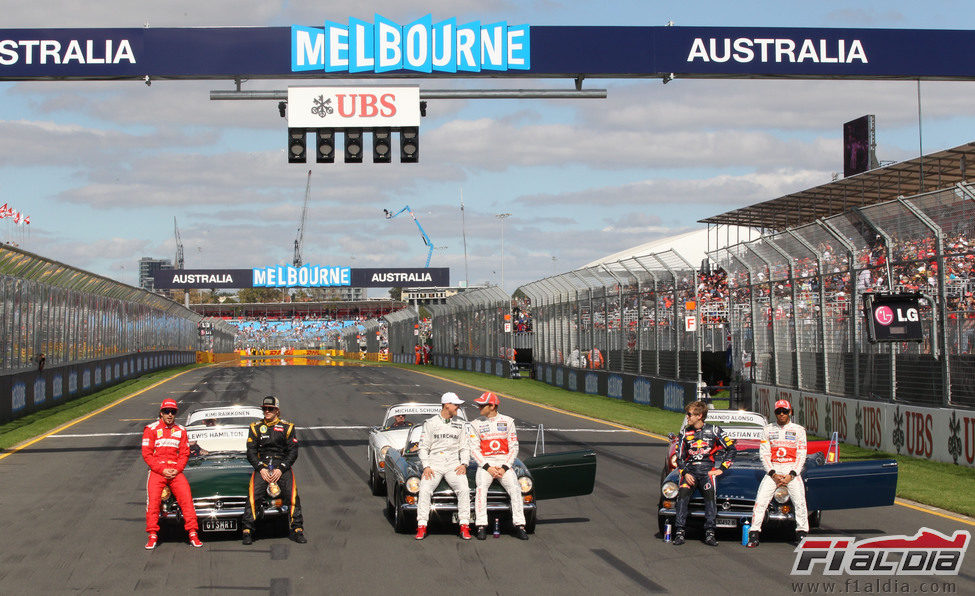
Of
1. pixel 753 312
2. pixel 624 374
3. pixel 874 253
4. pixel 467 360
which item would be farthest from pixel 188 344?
pixel 874 253

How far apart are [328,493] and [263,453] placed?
3790 millimetres

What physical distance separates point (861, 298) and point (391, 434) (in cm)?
1018

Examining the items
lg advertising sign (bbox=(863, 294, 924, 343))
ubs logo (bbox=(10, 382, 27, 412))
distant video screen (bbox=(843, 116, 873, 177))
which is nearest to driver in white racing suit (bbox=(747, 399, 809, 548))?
lg advertising sign (bbox=(863, 294, 924, 343))

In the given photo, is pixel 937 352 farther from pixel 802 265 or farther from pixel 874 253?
pixel 802 265

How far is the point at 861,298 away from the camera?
2023 centimetres

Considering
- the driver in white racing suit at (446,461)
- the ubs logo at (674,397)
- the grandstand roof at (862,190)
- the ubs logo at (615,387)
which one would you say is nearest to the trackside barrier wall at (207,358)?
the grandstand roof at (862,190)

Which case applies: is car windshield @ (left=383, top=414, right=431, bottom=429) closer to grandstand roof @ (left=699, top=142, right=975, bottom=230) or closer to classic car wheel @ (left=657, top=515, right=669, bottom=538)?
classic car wheel @ (left=657, top=515, right=669, bottom=538)

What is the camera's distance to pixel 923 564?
30.8ft

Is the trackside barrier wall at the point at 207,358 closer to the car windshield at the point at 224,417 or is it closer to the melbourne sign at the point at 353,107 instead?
the melbourne sign at the point at 353,107

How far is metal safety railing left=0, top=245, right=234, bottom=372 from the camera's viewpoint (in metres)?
28.0

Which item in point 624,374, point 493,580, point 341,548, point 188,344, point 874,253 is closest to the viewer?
point 493,580

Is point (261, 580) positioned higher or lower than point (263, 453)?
lower

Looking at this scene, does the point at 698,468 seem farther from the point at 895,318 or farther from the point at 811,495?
the point at 895,318

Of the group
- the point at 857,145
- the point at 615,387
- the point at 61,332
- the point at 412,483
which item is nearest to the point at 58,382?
the point at 61,332
